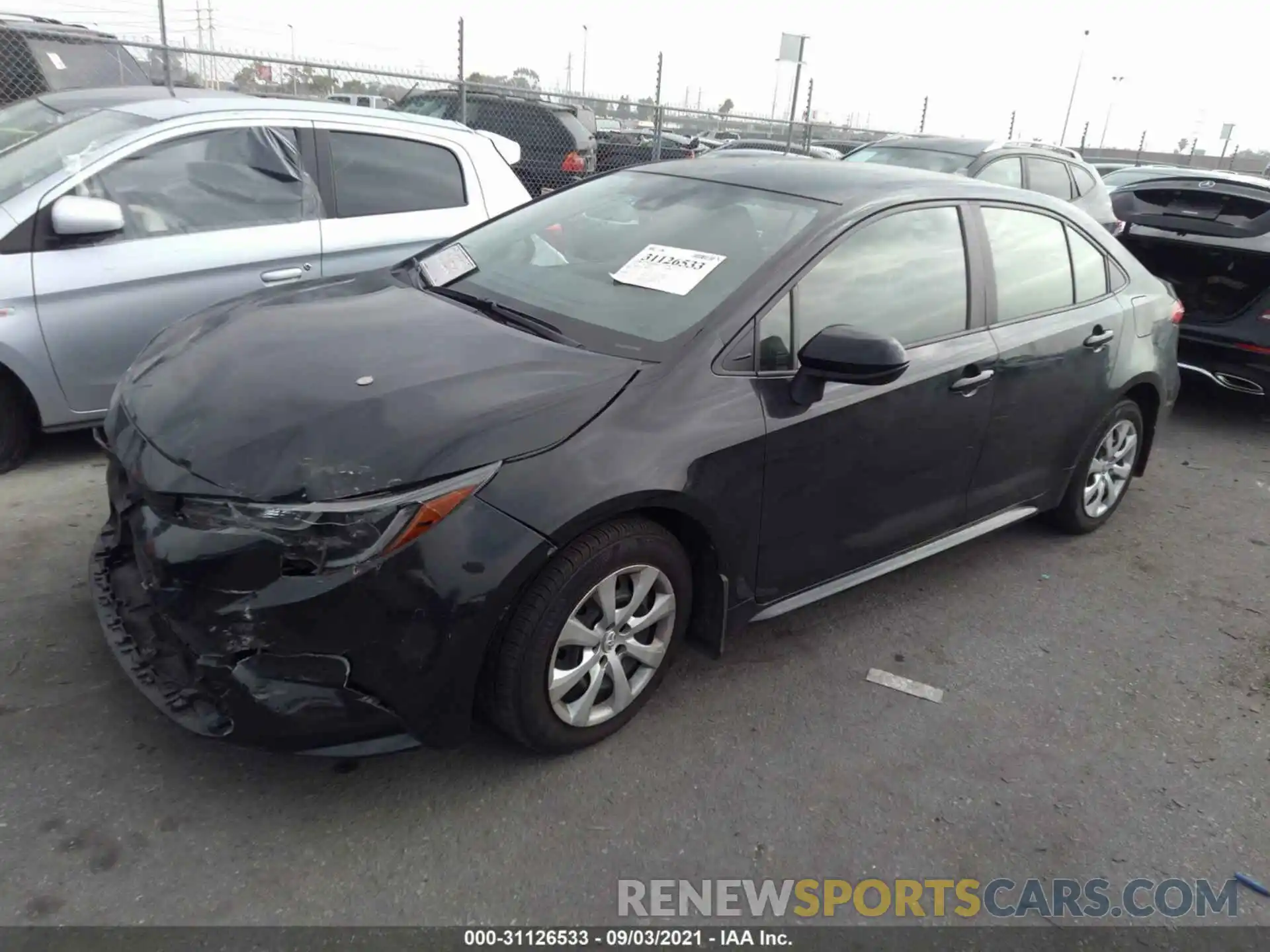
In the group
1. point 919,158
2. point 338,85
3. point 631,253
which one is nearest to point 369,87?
point 338,85

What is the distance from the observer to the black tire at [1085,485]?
13.9 ft

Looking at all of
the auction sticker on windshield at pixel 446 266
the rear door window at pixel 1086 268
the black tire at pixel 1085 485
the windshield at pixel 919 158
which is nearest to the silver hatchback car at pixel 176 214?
the auction sticker on windshield at pixel 446 266

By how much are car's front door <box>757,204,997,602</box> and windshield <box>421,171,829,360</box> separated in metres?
0.23

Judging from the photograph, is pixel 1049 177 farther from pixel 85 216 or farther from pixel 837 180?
pixel 85 216

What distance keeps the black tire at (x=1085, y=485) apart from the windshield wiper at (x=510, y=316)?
8.54ft

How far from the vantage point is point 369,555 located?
2205 mm

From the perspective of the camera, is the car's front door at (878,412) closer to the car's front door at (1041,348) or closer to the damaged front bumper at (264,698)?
the car's front door at (1041,348)

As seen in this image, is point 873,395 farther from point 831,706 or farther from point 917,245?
point 831,706

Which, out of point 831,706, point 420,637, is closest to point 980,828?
point 831,706

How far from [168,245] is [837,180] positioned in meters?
2.99

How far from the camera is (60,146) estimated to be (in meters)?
4.44

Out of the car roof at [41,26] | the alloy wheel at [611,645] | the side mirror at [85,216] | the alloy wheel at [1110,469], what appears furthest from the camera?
the car roof at [41,26]

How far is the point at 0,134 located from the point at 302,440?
4.66 metres

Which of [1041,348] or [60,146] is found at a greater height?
[60,146]
